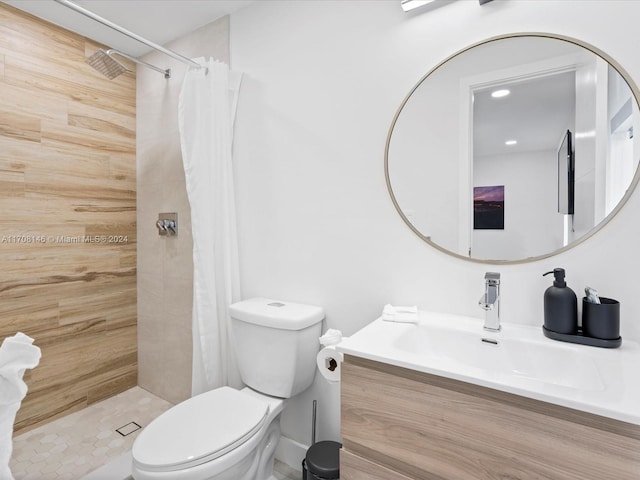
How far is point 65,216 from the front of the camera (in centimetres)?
201

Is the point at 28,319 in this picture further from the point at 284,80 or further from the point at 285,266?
the point at 284,80

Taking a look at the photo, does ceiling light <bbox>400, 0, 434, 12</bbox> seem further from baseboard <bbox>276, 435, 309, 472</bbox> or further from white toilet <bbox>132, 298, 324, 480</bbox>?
baseboard <bbox>276, 435, 309, 472</bbox>

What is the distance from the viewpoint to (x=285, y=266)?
168 centimetres

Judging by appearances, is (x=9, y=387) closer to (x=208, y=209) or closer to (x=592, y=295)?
(x=208, y=209)

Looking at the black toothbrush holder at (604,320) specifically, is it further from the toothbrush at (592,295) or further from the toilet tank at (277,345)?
the toilet tank at (277,345)

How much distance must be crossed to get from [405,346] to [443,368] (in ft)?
0.90

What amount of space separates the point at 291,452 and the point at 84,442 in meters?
1.14

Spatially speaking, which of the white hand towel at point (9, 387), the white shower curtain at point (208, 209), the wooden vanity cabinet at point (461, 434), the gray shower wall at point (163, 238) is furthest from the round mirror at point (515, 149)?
the gray shower wall at point (163, 238)

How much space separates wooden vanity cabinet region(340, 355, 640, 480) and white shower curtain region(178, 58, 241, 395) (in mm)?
925

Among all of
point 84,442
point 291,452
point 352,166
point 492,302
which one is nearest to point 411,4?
point 352,166

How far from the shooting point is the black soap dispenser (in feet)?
3.27

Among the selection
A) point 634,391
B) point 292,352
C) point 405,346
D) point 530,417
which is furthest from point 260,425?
point 634,391

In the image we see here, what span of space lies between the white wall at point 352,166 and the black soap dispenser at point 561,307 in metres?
0.09

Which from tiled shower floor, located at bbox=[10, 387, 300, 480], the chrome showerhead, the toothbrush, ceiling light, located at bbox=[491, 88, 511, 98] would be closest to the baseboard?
tiled shower floor, located at bbox=[10, 387, 300, 480]
